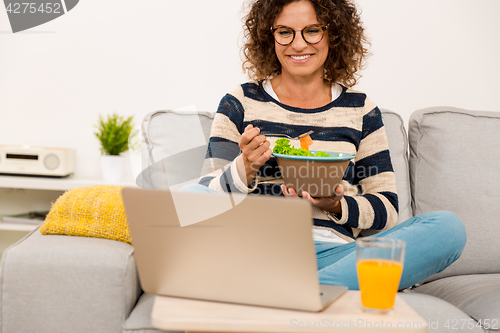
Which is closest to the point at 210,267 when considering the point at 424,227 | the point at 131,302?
the point at 131,302

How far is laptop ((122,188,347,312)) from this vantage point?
26.0 inches

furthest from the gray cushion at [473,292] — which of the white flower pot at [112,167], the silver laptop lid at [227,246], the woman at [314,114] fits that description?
the white flower pot at [112,167]

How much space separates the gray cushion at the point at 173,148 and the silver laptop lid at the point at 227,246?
759mm

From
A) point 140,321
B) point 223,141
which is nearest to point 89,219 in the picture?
point 140,321

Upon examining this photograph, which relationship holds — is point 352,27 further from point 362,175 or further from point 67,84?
point 67,84

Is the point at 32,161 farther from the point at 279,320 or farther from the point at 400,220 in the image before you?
the point at 279,320

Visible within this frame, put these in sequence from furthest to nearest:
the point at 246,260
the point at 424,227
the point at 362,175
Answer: the point at 362,175 → the point at 424,227 → the point at 246,260

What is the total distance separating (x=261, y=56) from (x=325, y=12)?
28 cm

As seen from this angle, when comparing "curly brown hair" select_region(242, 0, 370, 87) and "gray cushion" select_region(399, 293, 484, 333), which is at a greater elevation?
"curly brown hair" select_region(242, 0, 370, 87)

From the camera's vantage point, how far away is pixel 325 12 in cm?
144

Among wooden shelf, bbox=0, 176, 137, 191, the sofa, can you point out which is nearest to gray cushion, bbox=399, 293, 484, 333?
the sofa

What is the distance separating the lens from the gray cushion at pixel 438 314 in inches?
40.7

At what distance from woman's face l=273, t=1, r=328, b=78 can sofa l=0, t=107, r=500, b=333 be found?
370 millimetres

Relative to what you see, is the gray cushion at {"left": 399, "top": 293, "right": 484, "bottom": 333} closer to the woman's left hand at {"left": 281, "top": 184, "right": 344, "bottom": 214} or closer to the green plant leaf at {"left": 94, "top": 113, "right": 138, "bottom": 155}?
the woman's left hand at {"left": 281, "top": 184, "right": 344, "bottom": 214}
